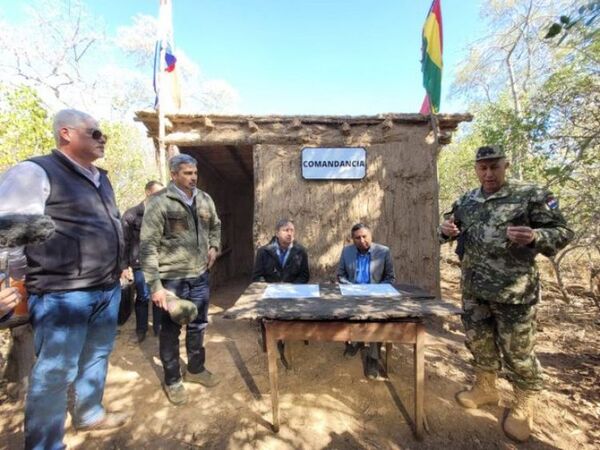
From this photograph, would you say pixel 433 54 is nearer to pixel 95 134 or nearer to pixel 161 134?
pixel 161 134

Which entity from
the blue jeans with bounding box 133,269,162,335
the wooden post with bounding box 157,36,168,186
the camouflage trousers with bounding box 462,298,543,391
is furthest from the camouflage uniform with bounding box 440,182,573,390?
the wooden post with bounding box 157,36,168,186

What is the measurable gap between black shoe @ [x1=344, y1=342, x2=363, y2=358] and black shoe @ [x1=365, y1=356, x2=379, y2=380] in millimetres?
276

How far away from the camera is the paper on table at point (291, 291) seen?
2.55 m

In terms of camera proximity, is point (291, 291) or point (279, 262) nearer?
point (291, 291)

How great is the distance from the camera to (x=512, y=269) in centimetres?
226

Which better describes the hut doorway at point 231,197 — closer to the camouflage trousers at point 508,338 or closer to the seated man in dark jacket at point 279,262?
the seated man in dark jacket at point 279,262

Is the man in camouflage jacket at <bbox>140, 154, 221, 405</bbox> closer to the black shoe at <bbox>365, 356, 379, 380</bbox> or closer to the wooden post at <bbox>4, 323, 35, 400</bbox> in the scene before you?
the wooden post at <bbox>4, 323, 35, 400</bbox>

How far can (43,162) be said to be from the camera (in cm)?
181

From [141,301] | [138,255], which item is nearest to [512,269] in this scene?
[138,255]

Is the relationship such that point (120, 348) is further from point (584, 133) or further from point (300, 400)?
point (584, 133)

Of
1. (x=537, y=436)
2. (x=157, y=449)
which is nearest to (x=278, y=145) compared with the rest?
(x=157, y=449)

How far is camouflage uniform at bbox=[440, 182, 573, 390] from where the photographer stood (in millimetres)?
2230

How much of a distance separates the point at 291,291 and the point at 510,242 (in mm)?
1757

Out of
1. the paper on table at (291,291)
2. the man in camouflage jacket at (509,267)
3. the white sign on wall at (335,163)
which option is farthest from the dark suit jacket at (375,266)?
the white sign on wall at (335,163)
